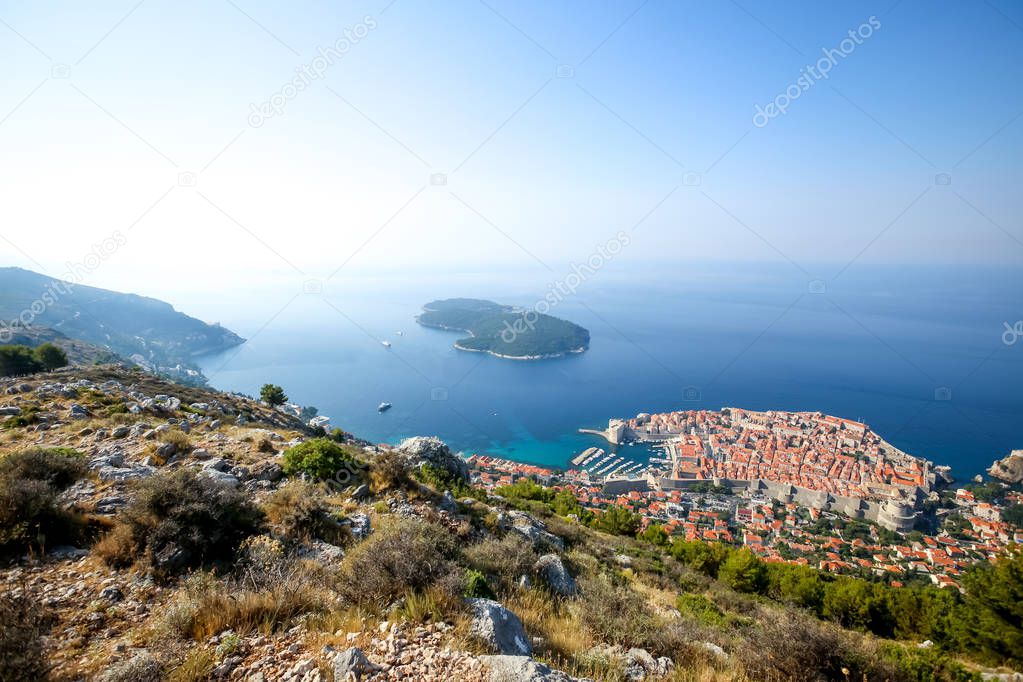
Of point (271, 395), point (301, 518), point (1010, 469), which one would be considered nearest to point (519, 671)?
point (301, 518)

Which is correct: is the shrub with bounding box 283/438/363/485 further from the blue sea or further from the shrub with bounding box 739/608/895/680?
the blue sea

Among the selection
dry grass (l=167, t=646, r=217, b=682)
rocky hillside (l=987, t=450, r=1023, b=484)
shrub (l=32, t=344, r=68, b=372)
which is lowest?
shrub (l=32, t=344, r=68, b=372)

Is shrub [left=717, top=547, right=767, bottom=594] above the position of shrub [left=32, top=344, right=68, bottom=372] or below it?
above

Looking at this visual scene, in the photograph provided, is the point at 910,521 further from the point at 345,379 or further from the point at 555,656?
the point at 345,379

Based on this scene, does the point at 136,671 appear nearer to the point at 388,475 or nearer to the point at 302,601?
the point at 302,601

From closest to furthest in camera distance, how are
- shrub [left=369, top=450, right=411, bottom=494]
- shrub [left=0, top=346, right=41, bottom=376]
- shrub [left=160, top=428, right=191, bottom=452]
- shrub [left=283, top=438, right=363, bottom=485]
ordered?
shrub [left=283, top=438, right=363, bottom=485], shrub [left=369, top=450, right=411, bottom=494], shrub [left=160, top=428, right=191, bottom=452], shrub [left=0, top=346, right=41, bottom=376]

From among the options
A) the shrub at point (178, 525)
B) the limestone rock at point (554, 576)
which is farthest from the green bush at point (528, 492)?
the shrub at point (178, 525)

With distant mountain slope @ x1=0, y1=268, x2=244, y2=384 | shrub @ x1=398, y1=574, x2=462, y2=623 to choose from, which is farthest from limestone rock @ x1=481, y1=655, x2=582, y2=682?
distant mountain slope @ x1=0, y1=268, x2=244, y2=384
